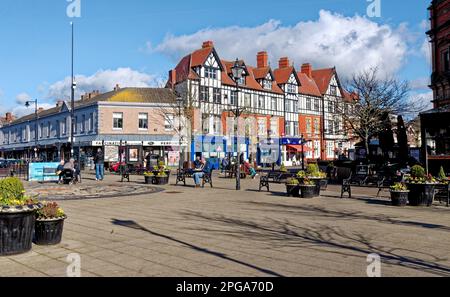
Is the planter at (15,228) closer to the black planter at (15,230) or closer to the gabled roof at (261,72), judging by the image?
the black planter at (15,230)

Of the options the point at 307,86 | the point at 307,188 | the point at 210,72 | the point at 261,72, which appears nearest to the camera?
the point at 307,188

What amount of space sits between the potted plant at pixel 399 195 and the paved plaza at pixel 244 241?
1.38 feet

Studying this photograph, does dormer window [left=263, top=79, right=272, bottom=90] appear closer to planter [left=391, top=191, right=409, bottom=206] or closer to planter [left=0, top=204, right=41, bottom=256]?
planter [left=391, top=191, right=409, bottom=206]

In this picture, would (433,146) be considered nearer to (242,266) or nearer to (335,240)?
(335,240)

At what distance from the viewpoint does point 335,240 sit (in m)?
7.72

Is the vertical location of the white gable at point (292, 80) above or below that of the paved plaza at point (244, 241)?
above

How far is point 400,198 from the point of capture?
42.8 ft

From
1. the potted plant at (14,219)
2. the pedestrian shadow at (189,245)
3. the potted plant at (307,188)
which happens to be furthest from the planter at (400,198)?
the potted plant at (14,219)

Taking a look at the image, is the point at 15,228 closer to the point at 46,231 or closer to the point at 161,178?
the point at 46,231

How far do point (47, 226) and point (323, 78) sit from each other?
61.6 metres

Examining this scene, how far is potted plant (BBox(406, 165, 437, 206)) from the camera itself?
12.9 meters

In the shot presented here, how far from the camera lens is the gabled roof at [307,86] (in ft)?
198

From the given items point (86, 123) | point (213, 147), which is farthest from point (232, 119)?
point (86, 123)

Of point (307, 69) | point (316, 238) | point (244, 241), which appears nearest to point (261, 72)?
point (307, 69)
